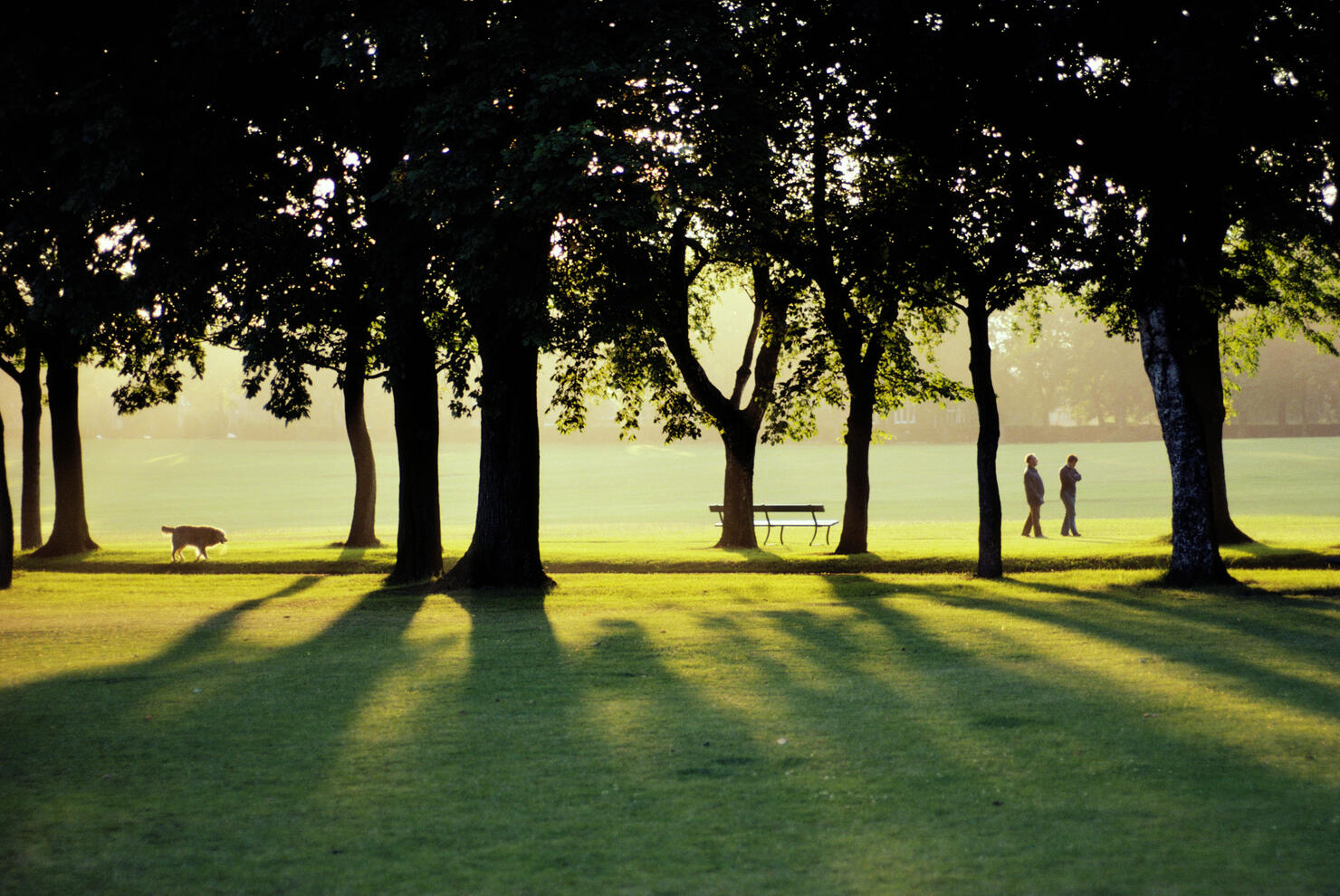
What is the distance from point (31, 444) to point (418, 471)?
637 inches

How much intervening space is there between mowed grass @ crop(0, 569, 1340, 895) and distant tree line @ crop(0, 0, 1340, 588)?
4881 mm

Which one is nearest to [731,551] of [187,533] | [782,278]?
[782,278]

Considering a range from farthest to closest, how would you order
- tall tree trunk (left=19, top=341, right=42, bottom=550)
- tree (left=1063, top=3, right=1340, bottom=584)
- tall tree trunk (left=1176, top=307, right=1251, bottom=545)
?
tall tree trunk (left=19, top=341, right=42, bottom=550) < tall tree trunk (left=1176, top=307, right=1251, bottom=545) < tree (left=1063, top=3, right=1340, bottom=584)

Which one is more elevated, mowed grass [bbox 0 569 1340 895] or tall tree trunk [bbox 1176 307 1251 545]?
tall tree trunk [bbox 1176 307 1251 545]

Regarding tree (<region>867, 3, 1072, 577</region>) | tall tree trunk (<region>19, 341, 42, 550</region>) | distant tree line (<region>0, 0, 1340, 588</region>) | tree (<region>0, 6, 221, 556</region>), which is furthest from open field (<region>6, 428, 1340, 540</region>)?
tree (<region>0, 6, 221, 556</region>)

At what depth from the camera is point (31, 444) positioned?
30.1m

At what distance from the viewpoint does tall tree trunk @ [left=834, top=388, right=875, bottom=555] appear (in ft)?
80.3

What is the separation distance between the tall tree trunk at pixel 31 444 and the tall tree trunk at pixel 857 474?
731 inches

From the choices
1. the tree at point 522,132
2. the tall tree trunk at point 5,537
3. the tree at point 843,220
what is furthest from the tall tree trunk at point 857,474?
the tall tree trunk at point 5,537

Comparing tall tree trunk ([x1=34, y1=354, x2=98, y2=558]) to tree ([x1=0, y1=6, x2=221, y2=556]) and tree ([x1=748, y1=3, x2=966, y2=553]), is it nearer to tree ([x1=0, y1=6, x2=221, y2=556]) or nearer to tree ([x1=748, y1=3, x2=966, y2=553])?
tree ([x1=0, y1=6, x2=221, y2=556])

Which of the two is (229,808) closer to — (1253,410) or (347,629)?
(347,629)

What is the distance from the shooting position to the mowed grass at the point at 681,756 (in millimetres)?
5289

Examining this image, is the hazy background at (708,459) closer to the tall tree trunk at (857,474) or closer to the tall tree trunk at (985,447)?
the tall tree trunk at (857,474)

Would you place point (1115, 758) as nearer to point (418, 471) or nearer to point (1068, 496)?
point (418, 471)
